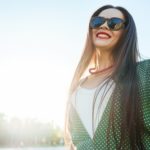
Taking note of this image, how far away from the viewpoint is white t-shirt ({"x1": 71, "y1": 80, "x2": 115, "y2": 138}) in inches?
124

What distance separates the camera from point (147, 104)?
9.55 feet

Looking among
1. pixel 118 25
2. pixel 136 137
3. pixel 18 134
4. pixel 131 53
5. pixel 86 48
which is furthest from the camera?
pixel 18 134

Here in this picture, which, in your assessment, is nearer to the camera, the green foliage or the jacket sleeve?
the jacket sleeve

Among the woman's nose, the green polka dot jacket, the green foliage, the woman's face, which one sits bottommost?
the green foliage

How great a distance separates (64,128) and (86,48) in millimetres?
734

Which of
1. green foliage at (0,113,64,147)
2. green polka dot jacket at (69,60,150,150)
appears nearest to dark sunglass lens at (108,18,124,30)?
green polka dot jacket at (69,60,150,150)

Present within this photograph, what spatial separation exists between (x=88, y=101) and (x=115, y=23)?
681 millimetres

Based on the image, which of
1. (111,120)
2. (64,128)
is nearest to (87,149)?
(111,120)

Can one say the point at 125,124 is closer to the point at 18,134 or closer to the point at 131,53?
the point at 131,53

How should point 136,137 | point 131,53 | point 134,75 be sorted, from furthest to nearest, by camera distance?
point 131,53 < point 134,75 < point 136,137

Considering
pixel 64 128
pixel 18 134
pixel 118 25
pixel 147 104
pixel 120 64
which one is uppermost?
pixel 118 25

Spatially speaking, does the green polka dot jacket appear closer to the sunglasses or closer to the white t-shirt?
the white t-shirt

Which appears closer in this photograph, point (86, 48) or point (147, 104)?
point (147, 104)

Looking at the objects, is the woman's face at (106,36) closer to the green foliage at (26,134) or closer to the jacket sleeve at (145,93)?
the jacket sleeve at (145,93)
